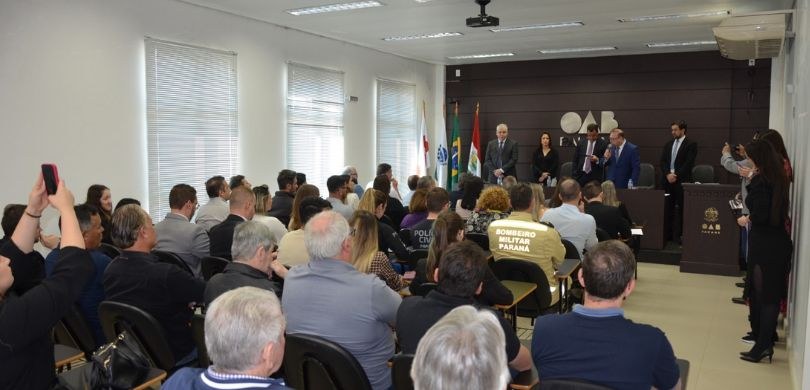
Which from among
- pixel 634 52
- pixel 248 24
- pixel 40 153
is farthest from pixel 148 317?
pixel 634 52

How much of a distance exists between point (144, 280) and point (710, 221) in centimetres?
691

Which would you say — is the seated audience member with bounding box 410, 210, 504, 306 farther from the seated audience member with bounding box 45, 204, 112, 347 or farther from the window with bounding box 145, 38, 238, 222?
the window with bounding box 145, 38, 238, 222

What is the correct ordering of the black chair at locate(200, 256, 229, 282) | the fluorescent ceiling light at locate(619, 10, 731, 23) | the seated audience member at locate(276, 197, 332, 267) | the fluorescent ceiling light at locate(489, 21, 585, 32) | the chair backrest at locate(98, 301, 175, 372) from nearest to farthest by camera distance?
the chair backrest at locate(98, 301, 175, 372), the black chair at locate(200, 256, 229, 282), the seated audience member at locate(276, 197, 332, 267), the fluorescent ceiling light at locate(619, 10, 731, 23), the fluorescent ceiling light at locate(489, 21, 585, 32)

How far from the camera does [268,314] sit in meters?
1.70

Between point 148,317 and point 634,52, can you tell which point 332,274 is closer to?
point 148,317

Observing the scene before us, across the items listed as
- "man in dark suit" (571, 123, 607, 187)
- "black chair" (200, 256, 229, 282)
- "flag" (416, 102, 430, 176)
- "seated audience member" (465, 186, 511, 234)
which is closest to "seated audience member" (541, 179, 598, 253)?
"seated audience member" (465, 186, 511, 234)

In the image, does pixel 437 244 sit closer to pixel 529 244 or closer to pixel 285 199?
pixel 529 244

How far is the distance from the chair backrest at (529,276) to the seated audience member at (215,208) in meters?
2.61

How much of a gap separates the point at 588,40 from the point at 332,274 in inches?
337

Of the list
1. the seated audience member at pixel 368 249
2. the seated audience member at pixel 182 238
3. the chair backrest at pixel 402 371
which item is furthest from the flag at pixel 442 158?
the chair backrest at pixel 402 371

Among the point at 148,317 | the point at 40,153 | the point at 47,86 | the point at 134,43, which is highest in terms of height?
the point at 134,43

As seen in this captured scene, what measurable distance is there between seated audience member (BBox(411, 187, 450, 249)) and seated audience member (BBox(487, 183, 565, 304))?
0.46m

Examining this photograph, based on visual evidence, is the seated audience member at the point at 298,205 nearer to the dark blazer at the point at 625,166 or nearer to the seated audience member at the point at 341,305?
the seated audience member at the point at 341,305

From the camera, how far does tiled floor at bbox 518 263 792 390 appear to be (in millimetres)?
4324
